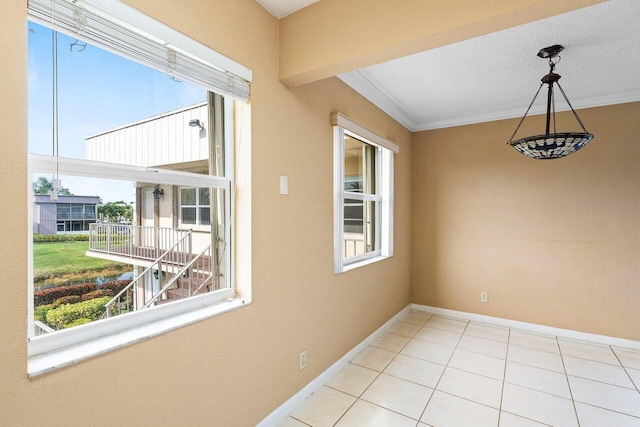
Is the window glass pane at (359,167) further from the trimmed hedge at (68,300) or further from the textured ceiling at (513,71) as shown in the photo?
the trimmed hedge at (68,300)

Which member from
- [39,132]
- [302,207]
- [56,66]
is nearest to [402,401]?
[302,207]

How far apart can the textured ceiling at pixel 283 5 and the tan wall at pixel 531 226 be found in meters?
2.73

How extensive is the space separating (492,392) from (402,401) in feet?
2.37

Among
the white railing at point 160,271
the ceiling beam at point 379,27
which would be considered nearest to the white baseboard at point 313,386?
the white railing at point 160,271

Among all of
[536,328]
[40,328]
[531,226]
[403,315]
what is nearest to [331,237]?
[40,328]

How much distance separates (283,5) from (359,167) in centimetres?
193

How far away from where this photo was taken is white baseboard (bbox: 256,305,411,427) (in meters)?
1.88

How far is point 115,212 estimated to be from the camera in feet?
4.24

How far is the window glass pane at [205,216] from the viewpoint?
168cm

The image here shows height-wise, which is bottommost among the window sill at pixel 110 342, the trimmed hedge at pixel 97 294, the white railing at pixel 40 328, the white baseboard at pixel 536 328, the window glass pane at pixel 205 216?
the white baseboard at pixel 536 328

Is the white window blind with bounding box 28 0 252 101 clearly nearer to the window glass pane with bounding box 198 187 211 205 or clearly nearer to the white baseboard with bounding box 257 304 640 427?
the window glass pane with bounding box 198 187 211 205

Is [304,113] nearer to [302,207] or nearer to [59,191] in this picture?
[302,207]

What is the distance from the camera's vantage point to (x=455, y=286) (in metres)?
3.86

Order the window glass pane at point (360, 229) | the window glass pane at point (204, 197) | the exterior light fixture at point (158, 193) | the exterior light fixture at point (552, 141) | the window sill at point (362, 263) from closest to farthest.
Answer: the exterior light fixture at point (158, 193), the window glass pane at point (204, 197), the exterior light fixture at point (552, 141), the window sill at point (362, 263), the window glass pane at point (360, 229)
